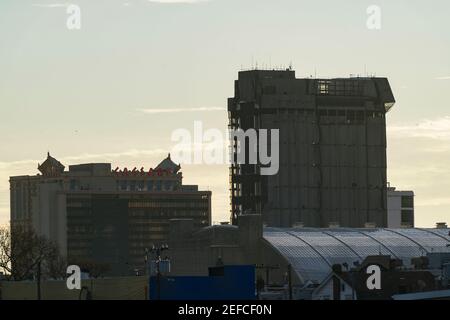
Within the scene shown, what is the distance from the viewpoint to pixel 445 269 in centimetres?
16100

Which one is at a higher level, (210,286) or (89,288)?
(210,286)

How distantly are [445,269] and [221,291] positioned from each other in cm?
2328

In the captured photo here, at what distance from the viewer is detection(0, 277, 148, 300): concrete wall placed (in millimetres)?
152375

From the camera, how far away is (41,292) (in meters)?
154

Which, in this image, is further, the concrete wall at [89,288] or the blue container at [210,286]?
the concrete wall at [89,288]

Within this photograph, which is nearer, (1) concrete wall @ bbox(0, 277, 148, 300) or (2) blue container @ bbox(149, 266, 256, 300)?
(2) blue container @ bbox(149, 266, 256, 300)

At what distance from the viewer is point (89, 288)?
152375 mm

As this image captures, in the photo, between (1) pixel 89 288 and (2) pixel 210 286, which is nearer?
(2) pixel 210 286

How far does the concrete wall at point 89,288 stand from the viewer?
152375 mm
